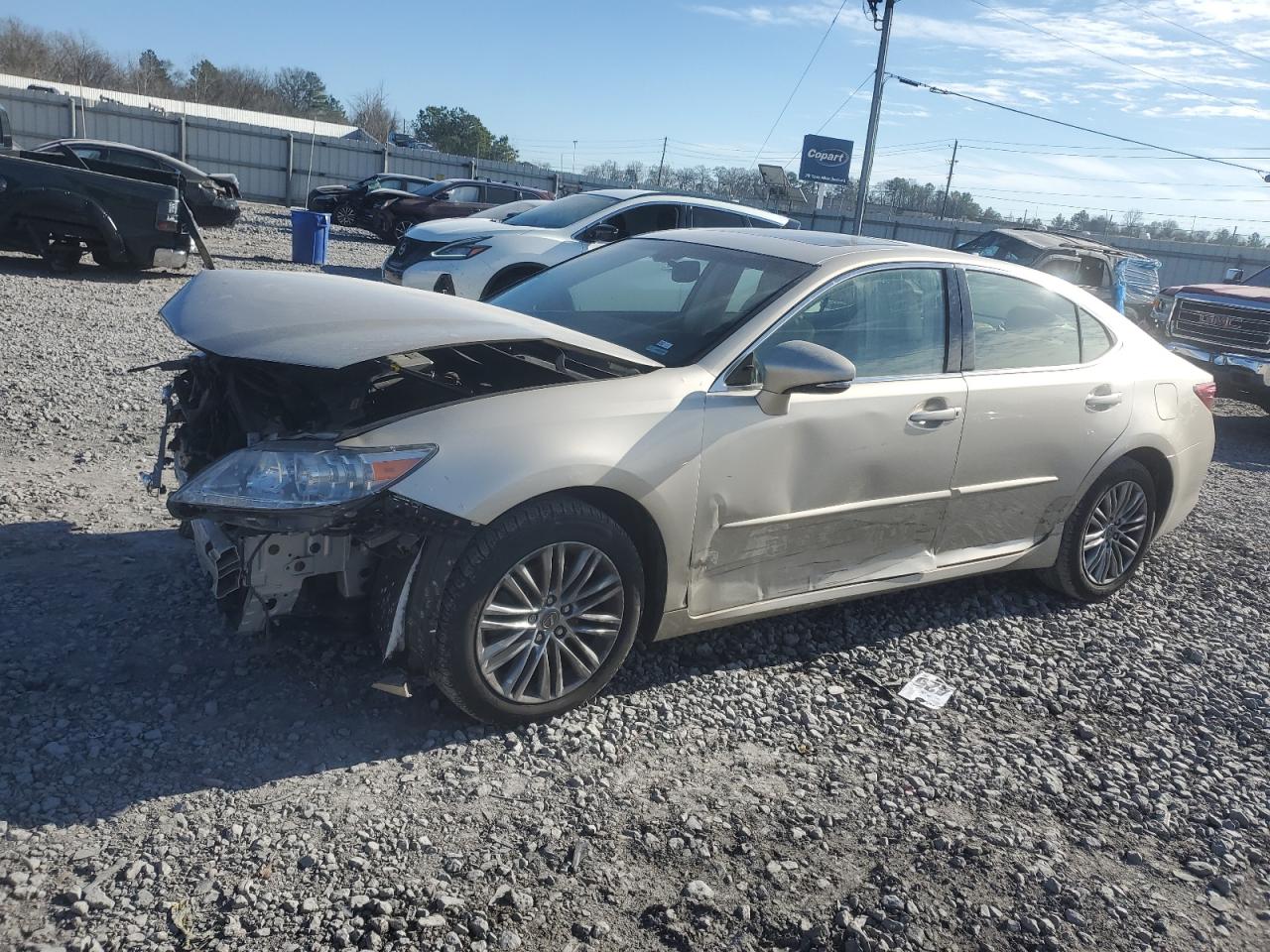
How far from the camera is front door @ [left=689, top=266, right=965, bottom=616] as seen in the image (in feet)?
12.1

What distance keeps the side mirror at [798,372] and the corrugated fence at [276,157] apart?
2915 cm

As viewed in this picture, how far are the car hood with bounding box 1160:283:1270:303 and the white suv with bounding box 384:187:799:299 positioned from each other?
16.9 feet

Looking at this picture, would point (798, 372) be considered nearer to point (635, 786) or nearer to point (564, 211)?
point (635, 786)

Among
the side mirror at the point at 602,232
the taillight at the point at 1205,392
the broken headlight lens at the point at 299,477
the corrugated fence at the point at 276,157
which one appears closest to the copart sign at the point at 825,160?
the corrugated fence at the point at 276,157

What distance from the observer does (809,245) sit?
14.6ft

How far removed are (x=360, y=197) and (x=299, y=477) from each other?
2324cm

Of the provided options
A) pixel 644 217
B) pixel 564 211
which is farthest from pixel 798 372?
pixel 564 211

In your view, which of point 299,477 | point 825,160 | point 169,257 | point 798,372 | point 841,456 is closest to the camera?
point 299,477

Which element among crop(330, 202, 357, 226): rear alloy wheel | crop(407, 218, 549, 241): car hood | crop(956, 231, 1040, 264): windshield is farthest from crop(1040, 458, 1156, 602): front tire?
crop(330, 202, 357, 226): rear alloy wheel

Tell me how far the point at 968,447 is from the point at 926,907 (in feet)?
7.04

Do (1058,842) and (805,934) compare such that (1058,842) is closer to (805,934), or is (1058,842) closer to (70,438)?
(805,934)

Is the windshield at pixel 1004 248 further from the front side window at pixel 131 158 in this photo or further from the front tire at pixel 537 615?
the front side window at pixel 131 158

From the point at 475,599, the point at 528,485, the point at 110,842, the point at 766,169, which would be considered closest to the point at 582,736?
the point at 475,599

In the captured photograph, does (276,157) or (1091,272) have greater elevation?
(276,157)
